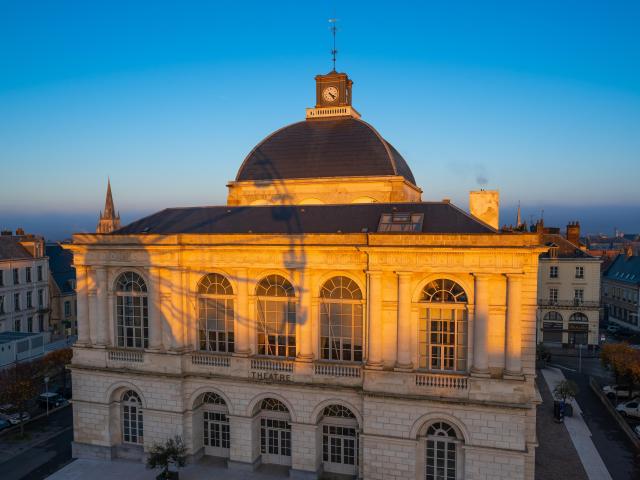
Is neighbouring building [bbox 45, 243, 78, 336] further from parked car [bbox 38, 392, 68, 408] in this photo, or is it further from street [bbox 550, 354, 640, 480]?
street [bbox 550, 354, 640, 480]

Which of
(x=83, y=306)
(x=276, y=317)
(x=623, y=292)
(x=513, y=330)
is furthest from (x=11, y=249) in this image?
(x=623, y=292)

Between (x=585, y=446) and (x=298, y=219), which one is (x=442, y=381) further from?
(x=585, y=446)

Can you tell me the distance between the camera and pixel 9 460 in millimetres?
28500

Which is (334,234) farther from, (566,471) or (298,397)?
(566,471)

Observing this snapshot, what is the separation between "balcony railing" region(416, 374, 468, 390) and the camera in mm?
23016

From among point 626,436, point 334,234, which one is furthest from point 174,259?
point 626,436

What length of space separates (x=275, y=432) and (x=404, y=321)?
32.3ft

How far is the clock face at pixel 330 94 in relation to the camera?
132ft

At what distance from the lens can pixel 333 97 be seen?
1582 inches

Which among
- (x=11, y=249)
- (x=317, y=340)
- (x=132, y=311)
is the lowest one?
(x=317, y=340)

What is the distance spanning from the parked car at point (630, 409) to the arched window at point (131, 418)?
3221 cm

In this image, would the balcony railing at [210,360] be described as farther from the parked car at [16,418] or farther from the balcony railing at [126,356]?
the parked car at [16,418]

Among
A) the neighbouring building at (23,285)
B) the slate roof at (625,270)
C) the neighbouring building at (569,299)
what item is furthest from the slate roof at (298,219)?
the slate roof at (625,270)

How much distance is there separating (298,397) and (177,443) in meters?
7.08
